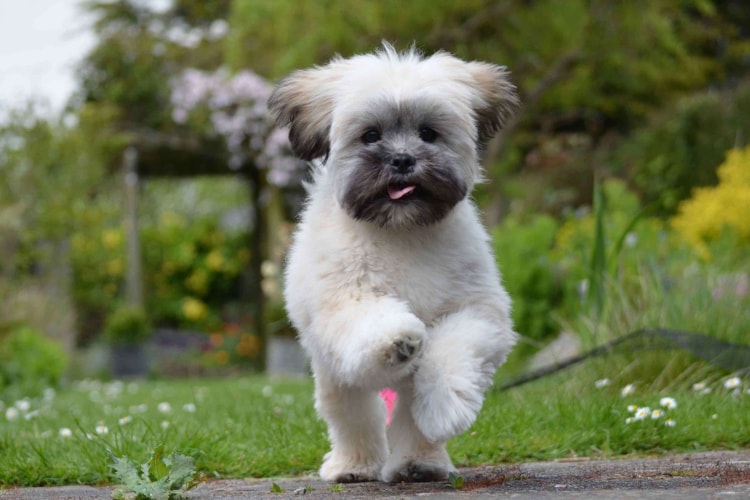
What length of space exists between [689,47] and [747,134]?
2.86 m

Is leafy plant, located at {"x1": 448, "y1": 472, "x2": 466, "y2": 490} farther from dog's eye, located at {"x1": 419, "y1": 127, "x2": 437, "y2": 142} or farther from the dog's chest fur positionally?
dog's eye, located at {"x1": 419, "y1": 127, "x2": 437, "y2": 142}

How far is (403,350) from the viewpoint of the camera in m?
3.06

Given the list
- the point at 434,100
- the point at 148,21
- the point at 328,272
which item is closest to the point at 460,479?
the point at 328,272

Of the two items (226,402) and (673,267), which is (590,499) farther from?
(673,267)

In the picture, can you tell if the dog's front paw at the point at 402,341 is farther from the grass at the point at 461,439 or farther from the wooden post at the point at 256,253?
the wooden post at the point at 256,253

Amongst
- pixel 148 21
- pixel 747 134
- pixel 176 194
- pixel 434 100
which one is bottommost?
pixel 176 194

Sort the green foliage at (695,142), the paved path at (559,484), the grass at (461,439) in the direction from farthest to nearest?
the green foliage at (695,142) → the grass at (461,439) → the paved path at (559,484)

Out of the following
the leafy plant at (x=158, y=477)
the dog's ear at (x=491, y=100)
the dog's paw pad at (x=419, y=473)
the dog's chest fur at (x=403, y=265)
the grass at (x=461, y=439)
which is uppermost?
the dog's ear at (x=491, y=100)

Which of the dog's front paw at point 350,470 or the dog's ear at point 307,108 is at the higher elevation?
the dog's ear at point 307,108

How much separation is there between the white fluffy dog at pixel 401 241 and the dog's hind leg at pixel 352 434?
1 centimetres

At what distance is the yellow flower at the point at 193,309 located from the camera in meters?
18.6

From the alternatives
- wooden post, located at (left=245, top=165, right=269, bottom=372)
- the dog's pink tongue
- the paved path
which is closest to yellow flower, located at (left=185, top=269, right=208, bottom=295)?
wooden post, located at (left=245, top=165, right=269, bottom=372)

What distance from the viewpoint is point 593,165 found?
14953mm

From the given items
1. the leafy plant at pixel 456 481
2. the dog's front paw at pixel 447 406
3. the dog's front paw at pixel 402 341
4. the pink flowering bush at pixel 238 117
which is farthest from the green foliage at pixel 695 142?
the dog's front paw at pixel 402 341
